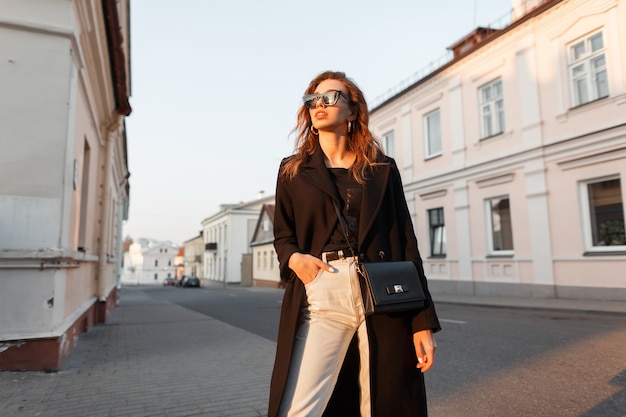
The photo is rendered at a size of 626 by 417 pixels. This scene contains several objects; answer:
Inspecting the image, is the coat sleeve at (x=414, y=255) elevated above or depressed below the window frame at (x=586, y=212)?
below

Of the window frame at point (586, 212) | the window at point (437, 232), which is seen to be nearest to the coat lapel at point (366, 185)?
the window frame at point (586, 212)

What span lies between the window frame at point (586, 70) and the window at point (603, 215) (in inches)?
101

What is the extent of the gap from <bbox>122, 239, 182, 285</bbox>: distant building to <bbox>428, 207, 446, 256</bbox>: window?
8491cm

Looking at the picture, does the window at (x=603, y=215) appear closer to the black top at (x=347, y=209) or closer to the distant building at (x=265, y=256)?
the black top at (x=347, y=209)

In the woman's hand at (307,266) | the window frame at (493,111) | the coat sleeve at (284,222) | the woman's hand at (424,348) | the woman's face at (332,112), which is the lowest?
the woman's hand at (424,348)

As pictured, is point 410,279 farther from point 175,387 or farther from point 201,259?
point 201,259

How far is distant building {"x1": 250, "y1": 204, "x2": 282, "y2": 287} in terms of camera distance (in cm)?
3725

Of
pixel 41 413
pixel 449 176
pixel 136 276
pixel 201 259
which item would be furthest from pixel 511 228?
pixel 136 276

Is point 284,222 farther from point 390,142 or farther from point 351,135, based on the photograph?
point 390,142

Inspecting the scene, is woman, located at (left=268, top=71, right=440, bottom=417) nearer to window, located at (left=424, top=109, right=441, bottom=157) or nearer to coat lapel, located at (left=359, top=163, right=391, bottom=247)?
coat lapel, located at (left=359, top=163, right=391, bottom=247)

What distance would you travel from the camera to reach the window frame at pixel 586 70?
13.1 metres

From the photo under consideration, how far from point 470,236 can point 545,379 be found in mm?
13375

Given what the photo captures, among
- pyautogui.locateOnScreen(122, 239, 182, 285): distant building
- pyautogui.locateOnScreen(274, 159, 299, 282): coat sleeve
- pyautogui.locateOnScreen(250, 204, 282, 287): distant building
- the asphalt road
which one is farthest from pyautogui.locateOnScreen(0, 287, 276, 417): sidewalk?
pyautogui.locateOnScreen(122, 239, 182, 285): distant building

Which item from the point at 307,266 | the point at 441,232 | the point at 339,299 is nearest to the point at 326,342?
the point at 339,299
